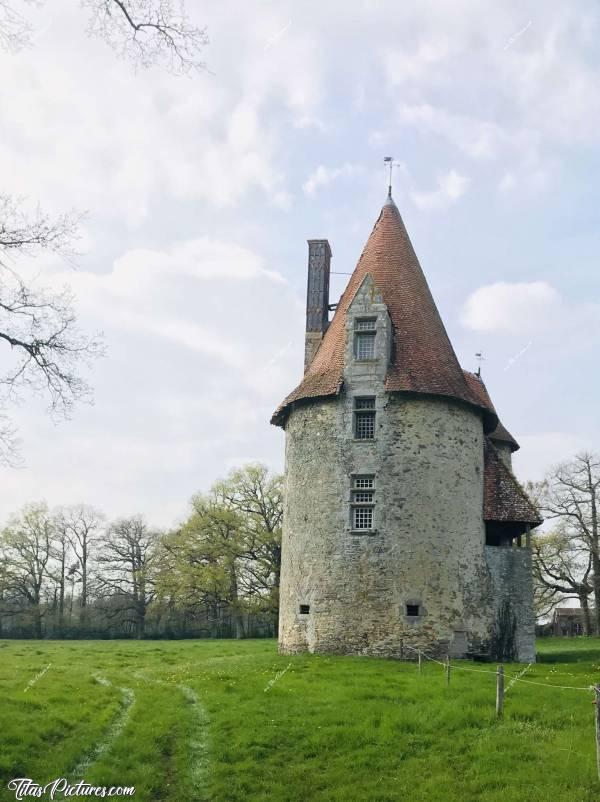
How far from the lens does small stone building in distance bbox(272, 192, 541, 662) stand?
24047 millimetres

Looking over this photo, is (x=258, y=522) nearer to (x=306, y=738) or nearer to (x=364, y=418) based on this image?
(x=364, y=418)

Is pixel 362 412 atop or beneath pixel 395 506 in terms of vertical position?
atop

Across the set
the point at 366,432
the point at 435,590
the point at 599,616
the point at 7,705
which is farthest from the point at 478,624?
the point at 599,616

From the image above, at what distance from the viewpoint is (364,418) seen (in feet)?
84.6

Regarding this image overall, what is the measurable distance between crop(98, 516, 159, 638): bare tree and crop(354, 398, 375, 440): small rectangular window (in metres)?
36.0

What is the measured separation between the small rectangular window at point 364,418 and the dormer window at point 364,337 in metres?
1.47

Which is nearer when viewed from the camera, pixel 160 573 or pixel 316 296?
pixel 316 296

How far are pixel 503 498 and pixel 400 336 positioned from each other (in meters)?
6.19

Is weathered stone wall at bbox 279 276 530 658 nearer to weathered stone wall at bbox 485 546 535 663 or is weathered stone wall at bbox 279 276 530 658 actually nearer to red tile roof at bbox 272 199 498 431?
weathered stone wall at bbox 485 546 535 663

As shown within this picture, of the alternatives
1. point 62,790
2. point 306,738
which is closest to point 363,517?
point 306,738

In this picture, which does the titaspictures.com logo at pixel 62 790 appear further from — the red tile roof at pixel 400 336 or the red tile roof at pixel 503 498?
the red tile roof at pixel 503 498

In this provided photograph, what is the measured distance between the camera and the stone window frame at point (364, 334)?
26.3 m

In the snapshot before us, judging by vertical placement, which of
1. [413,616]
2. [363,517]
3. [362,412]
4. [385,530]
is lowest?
[413,616]

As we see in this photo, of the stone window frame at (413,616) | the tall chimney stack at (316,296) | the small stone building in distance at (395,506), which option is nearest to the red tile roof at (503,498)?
the small stone building in distance at (395,506)
